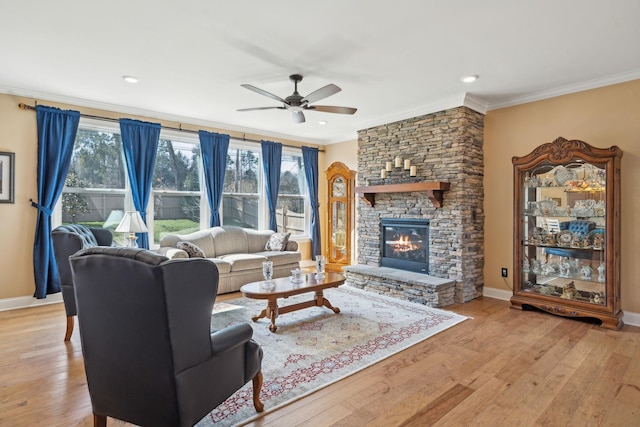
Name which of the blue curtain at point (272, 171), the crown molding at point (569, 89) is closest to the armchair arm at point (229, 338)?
the crown molding at point (569, 89)

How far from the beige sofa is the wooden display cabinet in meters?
3.43

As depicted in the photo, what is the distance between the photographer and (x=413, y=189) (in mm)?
4977

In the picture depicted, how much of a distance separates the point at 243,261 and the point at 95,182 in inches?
94.5

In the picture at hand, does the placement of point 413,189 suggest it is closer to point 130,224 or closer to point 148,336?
point 130,224

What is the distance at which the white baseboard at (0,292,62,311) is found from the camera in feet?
14.2

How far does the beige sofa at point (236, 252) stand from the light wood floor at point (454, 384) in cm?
193

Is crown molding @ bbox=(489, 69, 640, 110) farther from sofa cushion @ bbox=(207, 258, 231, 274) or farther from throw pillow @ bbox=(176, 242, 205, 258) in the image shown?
throw pillow @ bbox=(176, 242, 205, 258)

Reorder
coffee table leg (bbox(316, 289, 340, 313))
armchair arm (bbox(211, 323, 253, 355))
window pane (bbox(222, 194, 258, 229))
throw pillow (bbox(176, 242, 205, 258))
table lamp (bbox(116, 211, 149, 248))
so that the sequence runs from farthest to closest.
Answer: window pane (bbox(222, 194, 258, 229)) → throw pillow (bbox(176, 242, 205, 258)) → table lamp (bbox(116, 211, 149, 248)) → coffee table leg (bbox(316, 289, 340, 313)) → armchair arm (bbox(211, 323, 253, 355))

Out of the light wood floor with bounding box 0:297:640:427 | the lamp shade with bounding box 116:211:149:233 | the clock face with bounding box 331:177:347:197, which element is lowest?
the light wood floor with bounding box 0:297:640:427

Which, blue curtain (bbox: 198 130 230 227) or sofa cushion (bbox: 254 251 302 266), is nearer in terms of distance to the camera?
sofa cushion (bbox: 254 251 302 266)

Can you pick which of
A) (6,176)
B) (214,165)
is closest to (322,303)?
(214,165)

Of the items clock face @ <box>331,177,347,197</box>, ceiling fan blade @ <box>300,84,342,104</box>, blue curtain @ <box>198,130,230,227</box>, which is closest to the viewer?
ceiling fan blade @ <box>300,84,342,104</box>

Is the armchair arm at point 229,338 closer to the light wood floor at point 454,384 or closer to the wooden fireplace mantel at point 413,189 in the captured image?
the light wood floor at point 454,384

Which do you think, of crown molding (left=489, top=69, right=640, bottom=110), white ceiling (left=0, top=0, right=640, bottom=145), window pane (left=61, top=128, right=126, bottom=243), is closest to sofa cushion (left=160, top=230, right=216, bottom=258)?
window pane (left=61, top=128, right=126, bottom=243)
